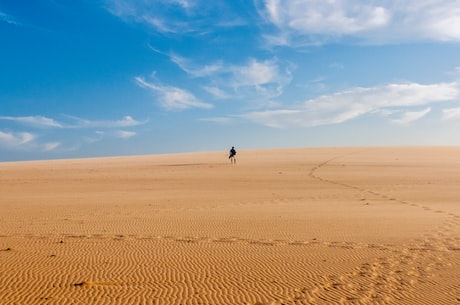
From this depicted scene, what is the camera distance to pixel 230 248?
11336 millimetres

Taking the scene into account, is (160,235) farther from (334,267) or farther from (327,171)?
(327,171)

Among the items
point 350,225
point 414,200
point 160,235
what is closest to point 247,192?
point 414,200

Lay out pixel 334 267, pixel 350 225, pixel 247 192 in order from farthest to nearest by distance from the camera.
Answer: pixel 247 192 → pixel 350 225 → pixel 334 267

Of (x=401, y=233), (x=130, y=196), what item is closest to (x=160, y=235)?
(x=401, y=233)

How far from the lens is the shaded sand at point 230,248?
7945 mm

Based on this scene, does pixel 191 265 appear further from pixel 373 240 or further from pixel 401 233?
pixel 401 233

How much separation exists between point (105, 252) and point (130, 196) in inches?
486

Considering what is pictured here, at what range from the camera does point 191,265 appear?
9711mm

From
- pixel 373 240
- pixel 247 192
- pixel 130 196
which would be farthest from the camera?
pixel 247 192

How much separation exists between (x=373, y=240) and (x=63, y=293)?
825cm

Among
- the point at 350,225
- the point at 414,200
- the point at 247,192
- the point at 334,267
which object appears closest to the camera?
the point at 334,267

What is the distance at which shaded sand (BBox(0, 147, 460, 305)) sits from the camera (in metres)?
7.95

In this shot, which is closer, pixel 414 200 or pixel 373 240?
pixel 373 240

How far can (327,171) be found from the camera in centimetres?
3881
